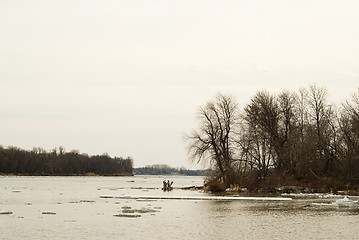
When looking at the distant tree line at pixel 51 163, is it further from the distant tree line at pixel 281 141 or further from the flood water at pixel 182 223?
the flood water at pixel 182 223

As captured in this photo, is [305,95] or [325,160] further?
[305,95]

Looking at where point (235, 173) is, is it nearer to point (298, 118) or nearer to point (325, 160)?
point (325, 160)

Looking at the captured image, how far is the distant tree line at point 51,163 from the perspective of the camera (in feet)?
504

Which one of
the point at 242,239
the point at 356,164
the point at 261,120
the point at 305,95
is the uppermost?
the point at 305,95

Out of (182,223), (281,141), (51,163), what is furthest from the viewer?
(51,163)

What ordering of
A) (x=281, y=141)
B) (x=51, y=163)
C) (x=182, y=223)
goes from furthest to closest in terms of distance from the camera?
(x=51, y=163) < (x=281, y=141) < (x=182, y=223)

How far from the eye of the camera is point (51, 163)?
169250 millimetres

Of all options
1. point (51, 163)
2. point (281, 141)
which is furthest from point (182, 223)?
point (51, 163)

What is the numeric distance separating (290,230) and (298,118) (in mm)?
45538

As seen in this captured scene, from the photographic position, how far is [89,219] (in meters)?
23.6

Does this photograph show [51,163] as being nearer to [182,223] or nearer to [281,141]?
[281,141]

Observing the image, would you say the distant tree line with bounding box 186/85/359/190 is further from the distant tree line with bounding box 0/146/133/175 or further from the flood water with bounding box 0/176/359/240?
the distant tree line with bounding box 0/146/133/175

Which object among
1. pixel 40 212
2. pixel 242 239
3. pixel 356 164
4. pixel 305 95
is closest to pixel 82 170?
pixel 305 95

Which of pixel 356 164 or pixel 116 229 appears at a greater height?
pixel 356 164
